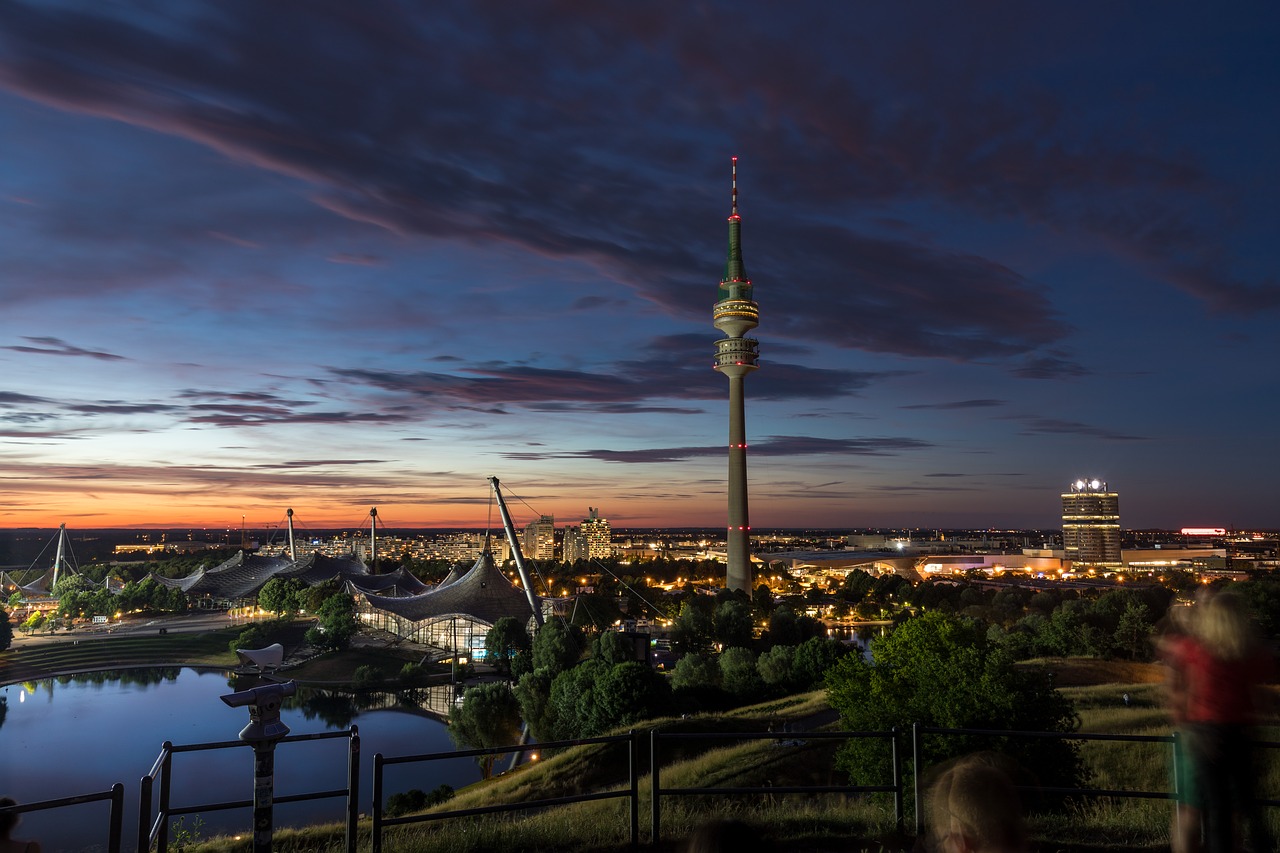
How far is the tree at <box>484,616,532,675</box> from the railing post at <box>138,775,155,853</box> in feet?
191

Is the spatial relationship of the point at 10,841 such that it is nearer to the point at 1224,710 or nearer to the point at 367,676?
the point at 1224,710

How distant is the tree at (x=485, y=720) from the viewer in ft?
132

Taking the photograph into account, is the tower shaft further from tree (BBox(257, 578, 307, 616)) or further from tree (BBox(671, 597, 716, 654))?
tree (BBox(257, 578, 307, 616))

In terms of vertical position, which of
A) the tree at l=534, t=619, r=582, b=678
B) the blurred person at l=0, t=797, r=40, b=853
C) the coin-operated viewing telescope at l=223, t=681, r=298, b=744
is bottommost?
the tree at l=534, t=619, r=582, b=678

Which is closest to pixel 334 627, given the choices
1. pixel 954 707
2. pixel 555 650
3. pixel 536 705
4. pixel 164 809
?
pixel 555 650

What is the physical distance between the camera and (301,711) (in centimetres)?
5491

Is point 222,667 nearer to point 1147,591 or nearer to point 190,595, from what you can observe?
point 190,595

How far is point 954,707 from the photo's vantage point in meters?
19.1

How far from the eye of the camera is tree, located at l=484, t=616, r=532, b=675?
2552 inches

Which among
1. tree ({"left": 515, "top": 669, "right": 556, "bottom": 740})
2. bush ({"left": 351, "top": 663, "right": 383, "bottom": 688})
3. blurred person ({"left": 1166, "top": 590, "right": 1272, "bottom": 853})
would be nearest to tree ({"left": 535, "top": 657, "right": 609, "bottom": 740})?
tree ({"left": 515, "top": 669, "right": 556, "bottom": 740})

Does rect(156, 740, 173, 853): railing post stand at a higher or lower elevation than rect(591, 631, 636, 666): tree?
higher

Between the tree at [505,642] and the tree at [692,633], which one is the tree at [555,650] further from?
the tree at [692,633]

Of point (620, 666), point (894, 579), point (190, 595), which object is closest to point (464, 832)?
point (620, 666)

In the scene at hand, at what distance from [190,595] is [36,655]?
113ft
